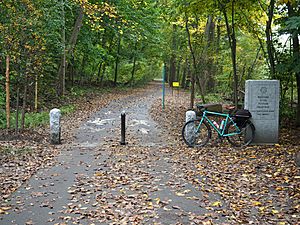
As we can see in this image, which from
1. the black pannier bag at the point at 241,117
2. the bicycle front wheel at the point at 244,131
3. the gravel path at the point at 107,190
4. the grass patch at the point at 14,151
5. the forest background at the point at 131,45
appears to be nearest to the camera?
the gravel path at the point at 107,190

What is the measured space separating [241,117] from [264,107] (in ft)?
2.26

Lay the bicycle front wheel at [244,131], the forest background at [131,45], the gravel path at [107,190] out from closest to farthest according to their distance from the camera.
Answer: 1. the gravel path at [107,190]
2. the bicycle front wheel at [244,131]
3. the forest background at [131,45]

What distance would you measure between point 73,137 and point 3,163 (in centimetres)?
360

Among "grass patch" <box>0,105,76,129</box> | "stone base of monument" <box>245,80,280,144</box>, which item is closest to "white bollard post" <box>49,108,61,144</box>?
"grass patch" <box>0,105,76,129</box>

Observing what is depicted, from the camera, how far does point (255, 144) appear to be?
9.30 m

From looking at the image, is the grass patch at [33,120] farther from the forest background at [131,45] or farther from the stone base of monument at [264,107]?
the stone base of monument at [264,107]

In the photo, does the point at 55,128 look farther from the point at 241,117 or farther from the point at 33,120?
the point at 241,117

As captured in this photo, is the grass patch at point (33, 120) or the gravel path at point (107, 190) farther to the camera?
the grass patch at point (33, 120)

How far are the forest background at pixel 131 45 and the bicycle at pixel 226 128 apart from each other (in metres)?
1.76

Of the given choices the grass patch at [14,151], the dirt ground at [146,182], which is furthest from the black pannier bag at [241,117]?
the grass patch at [14,151]

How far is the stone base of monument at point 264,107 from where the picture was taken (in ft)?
29.9

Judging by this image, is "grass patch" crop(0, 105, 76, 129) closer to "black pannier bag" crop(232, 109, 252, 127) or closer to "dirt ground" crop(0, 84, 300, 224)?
"dirt ground" crop(0, 84, 300, 224)

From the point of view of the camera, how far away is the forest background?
10312 mm

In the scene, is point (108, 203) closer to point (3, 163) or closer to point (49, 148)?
point (3, 163)
